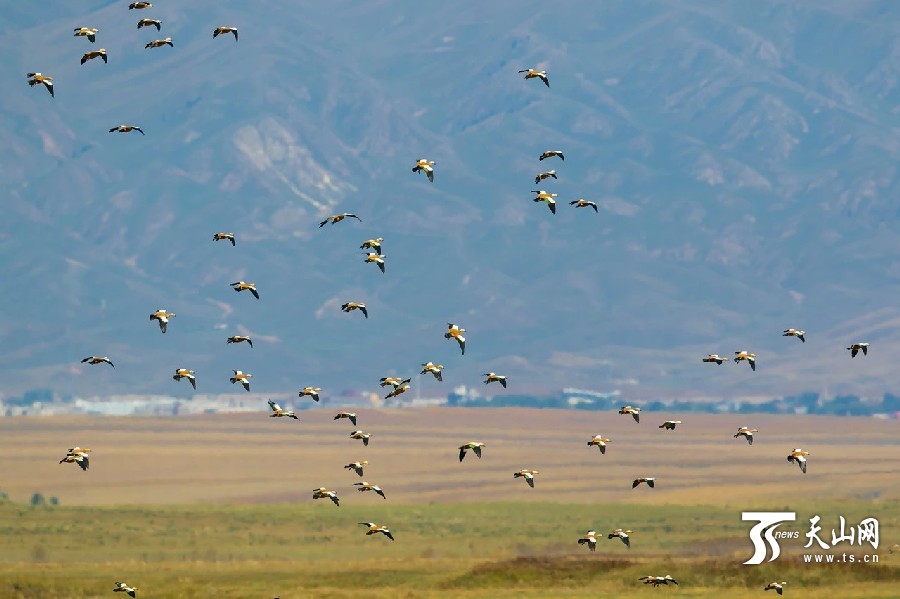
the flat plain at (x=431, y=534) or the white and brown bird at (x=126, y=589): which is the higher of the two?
the flat plain at (x=431, y=534)

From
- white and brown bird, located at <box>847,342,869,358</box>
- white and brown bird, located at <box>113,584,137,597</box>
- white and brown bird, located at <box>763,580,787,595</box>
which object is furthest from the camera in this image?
white and brown bird, located at <box>763,580,787,595</box>

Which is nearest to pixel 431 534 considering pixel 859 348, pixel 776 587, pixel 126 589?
pixel 776 587

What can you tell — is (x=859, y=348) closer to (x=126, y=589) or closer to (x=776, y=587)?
(x=776, y=587)

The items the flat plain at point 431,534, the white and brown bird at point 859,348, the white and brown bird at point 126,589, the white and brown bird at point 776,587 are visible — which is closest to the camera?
the white and brown bird at point 859,348

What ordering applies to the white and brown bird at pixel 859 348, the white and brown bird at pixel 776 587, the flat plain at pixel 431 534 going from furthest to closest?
the flat plain at pixel 431 534 → the white and brown bird at pixel 776 587 → the white and brown bird at pixel 859 348

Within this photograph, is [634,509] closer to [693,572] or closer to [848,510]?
[848,510]

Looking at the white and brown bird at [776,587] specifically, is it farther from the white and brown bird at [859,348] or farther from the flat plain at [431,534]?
the white and brown bird at [859,348]

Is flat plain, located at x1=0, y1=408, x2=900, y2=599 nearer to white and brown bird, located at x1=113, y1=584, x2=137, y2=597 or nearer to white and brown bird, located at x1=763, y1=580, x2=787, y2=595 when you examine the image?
white and brown bird, located at x1=763, y1=580, x2=787, y2=595

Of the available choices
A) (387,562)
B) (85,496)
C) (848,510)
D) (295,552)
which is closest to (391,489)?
(85,496)

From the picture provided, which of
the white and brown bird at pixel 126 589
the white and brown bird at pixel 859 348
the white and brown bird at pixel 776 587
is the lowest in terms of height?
the white and brown bird at pixel 126 589

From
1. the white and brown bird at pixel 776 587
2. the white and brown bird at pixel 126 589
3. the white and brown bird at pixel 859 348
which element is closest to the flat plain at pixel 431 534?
the white and brown bird at pixel 776 587

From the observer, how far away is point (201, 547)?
130m

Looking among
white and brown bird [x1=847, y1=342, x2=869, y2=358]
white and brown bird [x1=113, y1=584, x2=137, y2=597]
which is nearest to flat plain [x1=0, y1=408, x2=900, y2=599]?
white and brown bird [x1=113, y1=584, x2=137, y2=597]

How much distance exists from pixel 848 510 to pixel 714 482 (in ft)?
124
